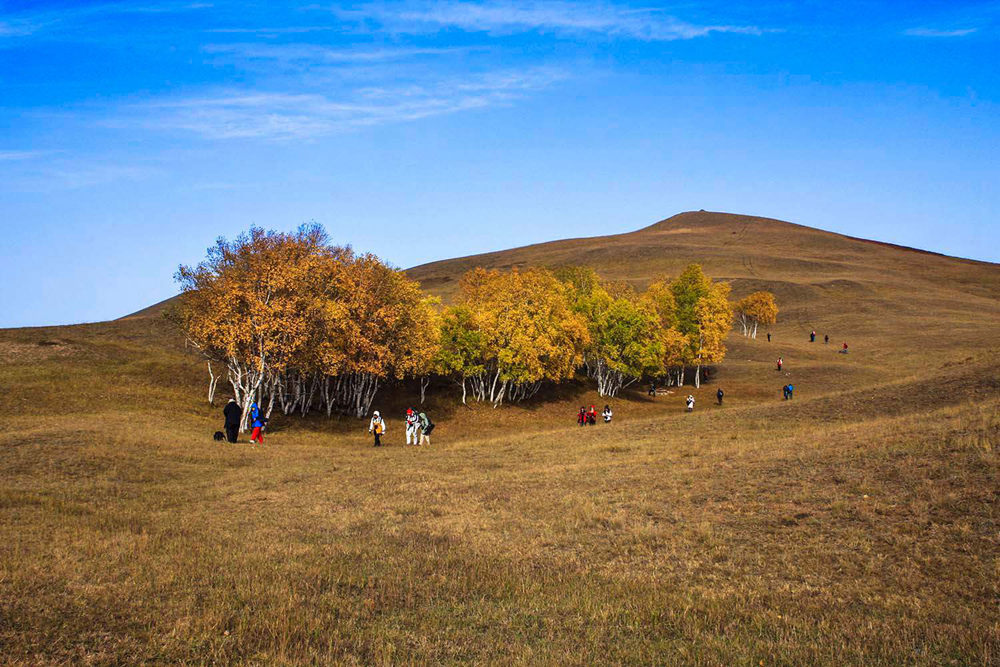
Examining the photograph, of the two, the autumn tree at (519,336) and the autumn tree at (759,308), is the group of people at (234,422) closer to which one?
the autumn tree at (519,336)

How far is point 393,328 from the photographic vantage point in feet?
169

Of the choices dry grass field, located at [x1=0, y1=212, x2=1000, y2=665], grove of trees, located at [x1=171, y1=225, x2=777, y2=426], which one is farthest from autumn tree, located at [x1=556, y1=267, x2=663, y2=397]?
dry grass field, located at [x1=0, y1=212, x2=1000, y2=665]

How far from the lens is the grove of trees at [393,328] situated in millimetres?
43344

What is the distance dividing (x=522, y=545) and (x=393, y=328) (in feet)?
126

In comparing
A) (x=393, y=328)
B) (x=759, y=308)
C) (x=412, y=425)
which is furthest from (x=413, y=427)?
(x=759, y=308)

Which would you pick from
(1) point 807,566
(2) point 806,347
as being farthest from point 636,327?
(1) point 807,566

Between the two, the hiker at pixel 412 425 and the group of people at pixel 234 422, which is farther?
the hiker at pixel 412 425

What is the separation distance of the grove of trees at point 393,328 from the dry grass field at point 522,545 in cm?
1147

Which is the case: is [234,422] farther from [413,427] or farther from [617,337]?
[617,337]

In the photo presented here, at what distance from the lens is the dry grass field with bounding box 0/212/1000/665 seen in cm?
908

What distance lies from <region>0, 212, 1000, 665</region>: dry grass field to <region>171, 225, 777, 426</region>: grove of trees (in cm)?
1147

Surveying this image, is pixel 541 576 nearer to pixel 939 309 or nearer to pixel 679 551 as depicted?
pixel 679 551

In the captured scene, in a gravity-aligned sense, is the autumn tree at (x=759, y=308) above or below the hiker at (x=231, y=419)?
above

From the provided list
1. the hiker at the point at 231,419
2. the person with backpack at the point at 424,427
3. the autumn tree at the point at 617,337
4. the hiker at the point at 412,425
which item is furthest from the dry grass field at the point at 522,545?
the autumn tree at the point at 617,337
